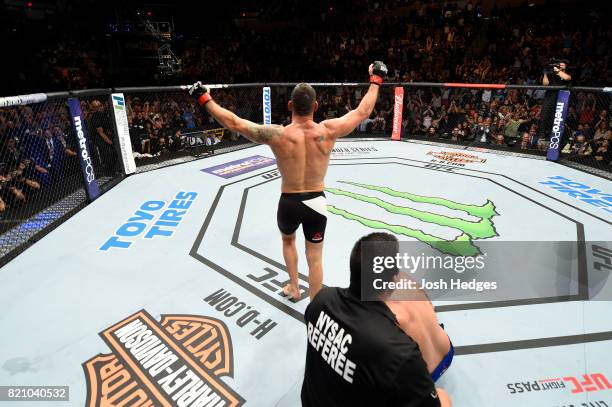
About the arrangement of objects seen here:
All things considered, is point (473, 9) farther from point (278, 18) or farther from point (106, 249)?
point (106, 249)

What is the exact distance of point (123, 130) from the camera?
17.0 feet

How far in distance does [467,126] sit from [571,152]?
6.87ft

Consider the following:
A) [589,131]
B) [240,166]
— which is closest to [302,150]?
[240,166]

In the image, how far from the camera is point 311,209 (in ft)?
7.35

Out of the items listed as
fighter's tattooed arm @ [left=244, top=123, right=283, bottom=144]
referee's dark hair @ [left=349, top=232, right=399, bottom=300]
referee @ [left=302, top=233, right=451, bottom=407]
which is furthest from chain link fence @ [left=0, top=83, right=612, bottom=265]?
referee's dark hair @ [left=349, top=232, right=399, bottom=300]

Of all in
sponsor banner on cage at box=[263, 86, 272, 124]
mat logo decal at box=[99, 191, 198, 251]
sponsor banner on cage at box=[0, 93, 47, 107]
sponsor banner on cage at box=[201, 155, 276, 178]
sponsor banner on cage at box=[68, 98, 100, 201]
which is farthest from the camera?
sponsor banner on cage at box=[263, 86, 272, 124]

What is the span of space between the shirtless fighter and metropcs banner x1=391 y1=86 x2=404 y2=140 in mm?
5556

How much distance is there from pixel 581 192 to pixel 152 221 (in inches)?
209

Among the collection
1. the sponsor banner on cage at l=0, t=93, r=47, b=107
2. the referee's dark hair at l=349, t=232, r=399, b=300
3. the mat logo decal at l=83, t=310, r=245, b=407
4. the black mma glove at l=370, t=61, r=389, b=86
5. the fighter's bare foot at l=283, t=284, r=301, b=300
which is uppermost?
the black mma glove at l=370, t=61, r=389, b=86

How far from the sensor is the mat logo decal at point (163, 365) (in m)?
1.81

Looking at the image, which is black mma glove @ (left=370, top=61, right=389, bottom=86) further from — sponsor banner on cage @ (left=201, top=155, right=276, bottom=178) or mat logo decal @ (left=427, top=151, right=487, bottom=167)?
mat logo decal @ (left=427, top=151, right=487, bottom=167)

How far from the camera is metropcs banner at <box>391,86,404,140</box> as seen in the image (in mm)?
7477

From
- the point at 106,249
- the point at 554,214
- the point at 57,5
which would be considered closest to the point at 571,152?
the point at 554,214

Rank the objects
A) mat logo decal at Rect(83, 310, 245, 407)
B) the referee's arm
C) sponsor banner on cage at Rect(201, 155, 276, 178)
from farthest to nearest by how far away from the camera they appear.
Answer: sponsor banner on cage at Rect(201, 155, 276, 178) < mat logo decal at Rect(83, 310, 245, 407) < the referee's arm
